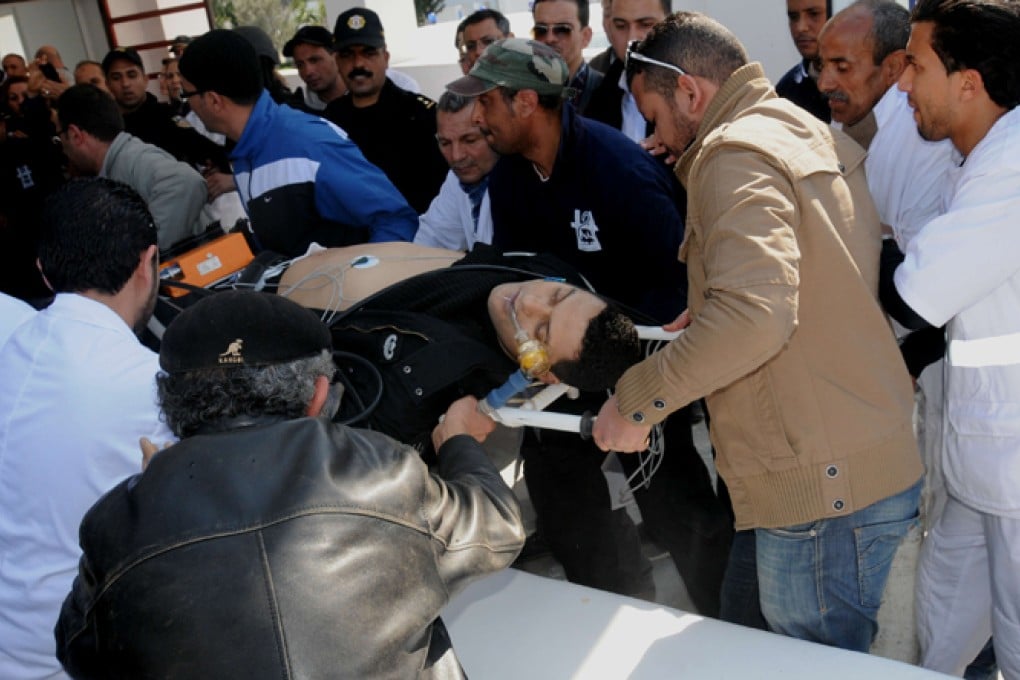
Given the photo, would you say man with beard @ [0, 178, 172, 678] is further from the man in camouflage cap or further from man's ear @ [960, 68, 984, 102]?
man's ear @ [960, 68, 984, 102]

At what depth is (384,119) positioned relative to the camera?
5008mm

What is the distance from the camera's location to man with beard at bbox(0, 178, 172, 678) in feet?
6.32

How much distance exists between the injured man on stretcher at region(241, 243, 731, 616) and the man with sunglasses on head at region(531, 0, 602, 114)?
6.11 feet

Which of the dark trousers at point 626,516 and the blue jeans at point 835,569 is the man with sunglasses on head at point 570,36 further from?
the blue jeans at point 835,569

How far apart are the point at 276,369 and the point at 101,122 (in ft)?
10.8

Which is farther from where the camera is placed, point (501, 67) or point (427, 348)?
point (501, 67)

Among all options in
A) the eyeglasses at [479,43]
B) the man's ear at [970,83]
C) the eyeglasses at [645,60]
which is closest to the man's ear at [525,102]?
the eyeglasses at [645,60]

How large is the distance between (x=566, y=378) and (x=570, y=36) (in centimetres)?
263

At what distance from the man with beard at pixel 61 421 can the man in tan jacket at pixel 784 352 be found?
1.06 m

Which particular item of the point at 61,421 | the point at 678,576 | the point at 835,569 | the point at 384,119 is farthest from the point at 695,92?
the point at 384,119

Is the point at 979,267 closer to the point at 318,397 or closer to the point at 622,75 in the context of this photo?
the point at 318,397

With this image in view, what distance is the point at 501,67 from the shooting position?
2.91 meters

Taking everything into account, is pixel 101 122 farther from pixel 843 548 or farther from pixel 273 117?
pixel 843 548

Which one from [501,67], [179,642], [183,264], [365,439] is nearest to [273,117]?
[183,264]
